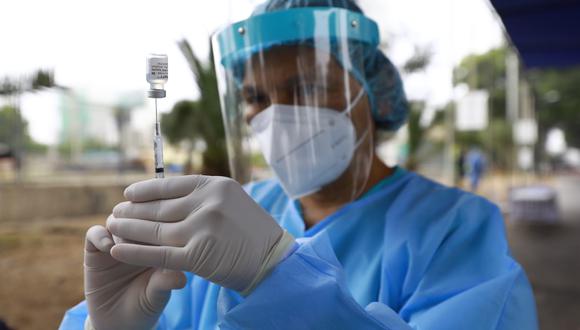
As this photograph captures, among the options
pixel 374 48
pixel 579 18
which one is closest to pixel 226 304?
pixel 374 48

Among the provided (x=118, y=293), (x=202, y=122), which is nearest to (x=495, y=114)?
(x=202, y=122)

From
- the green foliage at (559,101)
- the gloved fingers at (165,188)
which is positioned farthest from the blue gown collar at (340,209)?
the green foliage at (559,101)

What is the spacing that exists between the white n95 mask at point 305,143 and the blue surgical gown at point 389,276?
0.11 meters

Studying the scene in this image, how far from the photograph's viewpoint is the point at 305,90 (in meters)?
0.91

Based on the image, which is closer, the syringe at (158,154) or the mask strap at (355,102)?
the syringe at (158,154)

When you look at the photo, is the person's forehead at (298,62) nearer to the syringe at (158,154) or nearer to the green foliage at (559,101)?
the syringe at (158,154)

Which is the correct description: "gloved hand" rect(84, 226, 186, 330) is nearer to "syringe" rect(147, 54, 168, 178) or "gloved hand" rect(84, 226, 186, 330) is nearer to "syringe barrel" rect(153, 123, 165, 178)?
"syringe barrel" rect(153, 123, 165, 178)

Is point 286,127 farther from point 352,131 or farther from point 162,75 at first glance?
point 162,75

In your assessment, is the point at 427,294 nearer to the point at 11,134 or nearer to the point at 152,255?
the point at 152,255

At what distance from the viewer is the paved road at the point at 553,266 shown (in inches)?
118

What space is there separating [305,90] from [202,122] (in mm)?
2330

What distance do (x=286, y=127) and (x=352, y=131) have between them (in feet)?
0.54

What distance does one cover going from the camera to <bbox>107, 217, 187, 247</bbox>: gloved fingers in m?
0.58

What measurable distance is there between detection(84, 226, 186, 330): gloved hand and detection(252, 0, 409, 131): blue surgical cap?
1.80 feet
